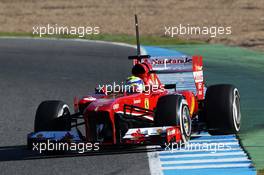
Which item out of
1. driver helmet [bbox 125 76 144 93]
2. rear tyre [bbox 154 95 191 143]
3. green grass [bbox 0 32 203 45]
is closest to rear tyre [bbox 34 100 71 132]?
driver helmet [bbox 125 76 144 93]

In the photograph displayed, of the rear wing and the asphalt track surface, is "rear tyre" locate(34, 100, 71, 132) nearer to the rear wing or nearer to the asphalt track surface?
the asphalt track surface

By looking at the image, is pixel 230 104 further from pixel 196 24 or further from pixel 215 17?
pixel 215 17

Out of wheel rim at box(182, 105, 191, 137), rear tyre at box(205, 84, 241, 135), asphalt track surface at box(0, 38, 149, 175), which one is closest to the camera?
asphalt track surface at box(0, 38, 149, 175)

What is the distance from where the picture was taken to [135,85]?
12.8 metres

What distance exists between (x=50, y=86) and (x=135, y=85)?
8087mm

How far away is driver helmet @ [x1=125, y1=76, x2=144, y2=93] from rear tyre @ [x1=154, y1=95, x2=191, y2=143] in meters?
0.92

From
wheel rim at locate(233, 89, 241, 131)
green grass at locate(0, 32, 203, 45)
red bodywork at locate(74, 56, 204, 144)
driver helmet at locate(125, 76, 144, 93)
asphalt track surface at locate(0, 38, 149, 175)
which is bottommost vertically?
asphalt track surface at locate(0, 38, 149, 175)

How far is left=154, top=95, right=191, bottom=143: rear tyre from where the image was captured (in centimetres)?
1161

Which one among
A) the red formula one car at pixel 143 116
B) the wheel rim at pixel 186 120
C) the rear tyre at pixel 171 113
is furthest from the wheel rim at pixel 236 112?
the rear tyre at pixel 171 113

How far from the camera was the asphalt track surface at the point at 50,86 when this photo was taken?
11133 millimetres

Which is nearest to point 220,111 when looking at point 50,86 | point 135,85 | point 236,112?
point 236,112

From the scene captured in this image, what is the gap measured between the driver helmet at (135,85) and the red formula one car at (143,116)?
0.10 meters

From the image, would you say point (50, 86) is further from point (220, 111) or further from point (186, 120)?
point (186, 120)

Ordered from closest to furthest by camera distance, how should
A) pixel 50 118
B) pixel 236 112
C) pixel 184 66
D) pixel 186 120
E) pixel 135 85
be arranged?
pixel 186 120 → pixel 50 118 → pixel 135 85 → pixel 236 112 → pixel 184 66
